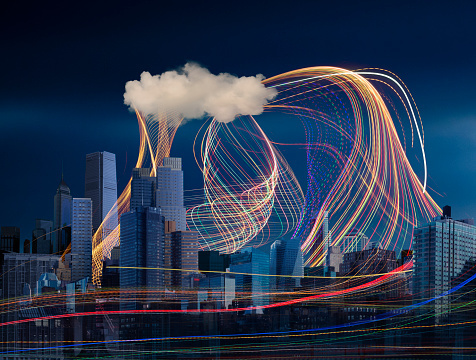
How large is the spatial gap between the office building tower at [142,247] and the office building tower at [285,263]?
6.44 m

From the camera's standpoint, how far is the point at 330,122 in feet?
43.6

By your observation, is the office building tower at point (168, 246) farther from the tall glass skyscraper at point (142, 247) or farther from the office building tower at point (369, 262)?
Answer: the office building tower at point (369, 262)

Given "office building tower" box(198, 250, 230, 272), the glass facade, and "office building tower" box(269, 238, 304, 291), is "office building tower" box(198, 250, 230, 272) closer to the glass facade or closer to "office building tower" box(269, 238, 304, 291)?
"office building tower" box(269, 238, 304, 291)

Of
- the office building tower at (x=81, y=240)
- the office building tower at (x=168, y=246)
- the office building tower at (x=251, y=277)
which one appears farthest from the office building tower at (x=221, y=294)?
the office building tower at (x=81, y=240)

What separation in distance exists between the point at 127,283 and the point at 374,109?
20.0 meters

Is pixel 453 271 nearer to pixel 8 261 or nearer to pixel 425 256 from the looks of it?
pixel 425 256

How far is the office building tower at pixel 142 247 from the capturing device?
27688 millimetres

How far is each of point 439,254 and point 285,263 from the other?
9118 mm

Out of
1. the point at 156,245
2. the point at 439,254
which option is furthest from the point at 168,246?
the point at 439,254

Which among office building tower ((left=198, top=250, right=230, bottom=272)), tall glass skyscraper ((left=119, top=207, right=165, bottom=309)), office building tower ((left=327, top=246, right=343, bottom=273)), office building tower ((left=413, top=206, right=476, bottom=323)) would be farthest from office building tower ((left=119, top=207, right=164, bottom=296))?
office building tower ((left=413, top=206, right=476, bottom=323))

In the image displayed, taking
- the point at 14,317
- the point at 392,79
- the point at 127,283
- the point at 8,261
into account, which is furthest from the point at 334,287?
the point at 8,261

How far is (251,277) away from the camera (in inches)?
691

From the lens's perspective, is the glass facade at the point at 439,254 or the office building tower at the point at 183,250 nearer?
the glass facade at the point at 439,254

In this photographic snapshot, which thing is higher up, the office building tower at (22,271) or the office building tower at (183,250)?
the office building tower at (183,250)
